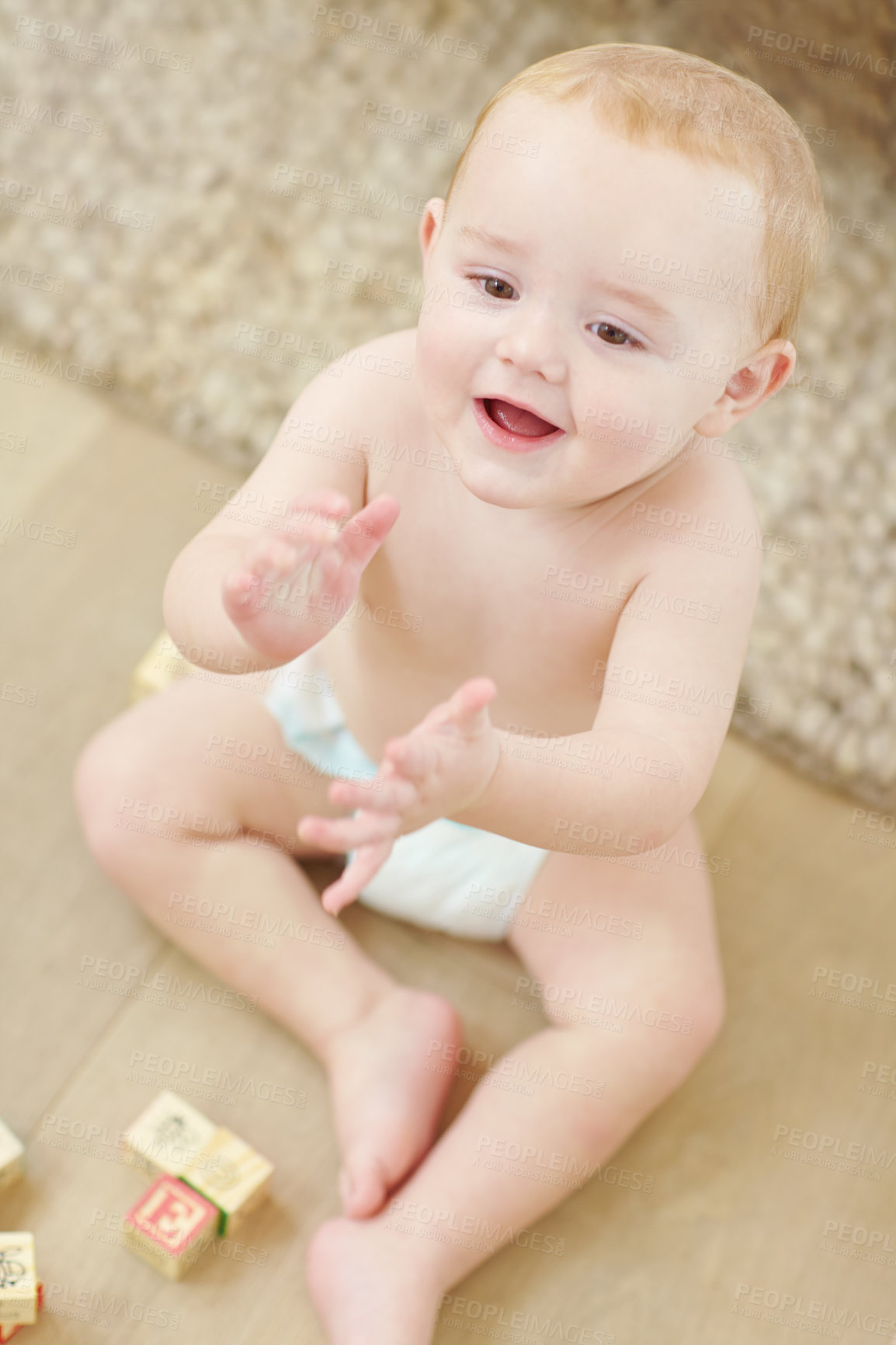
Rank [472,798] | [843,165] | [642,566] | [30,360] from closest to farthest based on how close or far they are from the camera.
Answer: [472,798]
[642,566]
[30,360]
[843,165]

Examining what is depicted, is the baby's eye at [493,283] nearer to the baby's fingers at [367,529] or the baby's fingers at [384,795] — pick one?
the baby's fingers at [367,529]

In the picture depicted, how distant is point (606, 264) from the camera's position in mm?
628

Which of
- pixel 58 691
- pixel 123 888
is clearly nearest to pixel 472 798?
pixel 123 888

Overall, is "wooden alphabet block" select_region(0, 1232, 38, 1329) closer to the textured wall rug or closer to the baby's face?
the baby's face

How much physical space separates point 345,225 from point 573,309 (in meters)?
0.74

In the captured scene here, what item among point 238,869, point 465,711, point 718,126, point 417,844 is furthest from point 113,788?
point 718,126

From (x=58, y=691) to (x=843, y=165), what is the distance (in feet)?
3.05

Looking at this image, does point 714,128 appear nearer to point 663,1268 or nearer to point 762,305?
point 762,305

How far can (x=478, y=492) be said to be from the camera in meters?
0.69

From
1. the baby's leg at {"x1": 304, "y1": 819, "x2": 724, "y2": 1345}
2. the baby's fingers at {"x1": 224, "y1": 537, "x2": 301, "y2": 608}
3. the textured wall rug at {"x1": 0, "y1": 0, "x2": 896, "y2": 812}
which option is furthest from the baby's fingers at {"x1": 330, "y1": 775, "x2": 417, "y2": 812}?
the textured wall rug at {"x1": 0, "y1": 0, "x2": 896, "y2": 812}

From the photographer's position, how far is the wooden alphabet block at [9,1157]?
846 millimetres

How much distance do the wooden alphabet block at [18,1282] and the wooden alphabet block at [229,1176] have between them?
10 cm

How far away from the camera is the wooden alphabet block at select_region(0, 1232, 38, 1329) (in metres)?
0.79

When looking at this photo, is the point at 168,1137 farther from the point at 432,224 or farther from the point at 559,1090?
the point at 432,224
